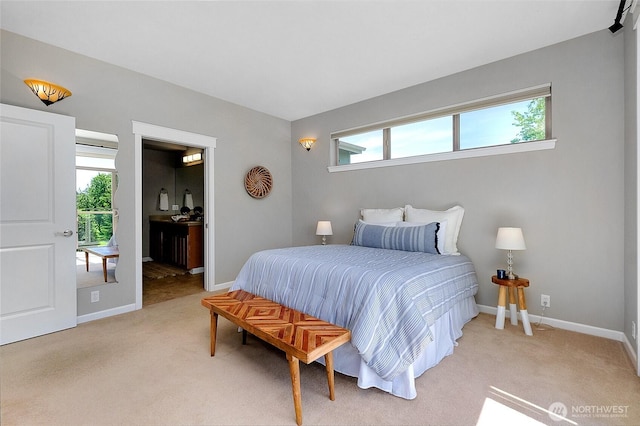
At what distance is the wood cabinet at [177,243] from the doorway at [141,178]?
121 cm

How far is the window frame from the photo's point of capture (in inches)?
113

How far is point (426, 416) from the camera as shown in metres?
1.56

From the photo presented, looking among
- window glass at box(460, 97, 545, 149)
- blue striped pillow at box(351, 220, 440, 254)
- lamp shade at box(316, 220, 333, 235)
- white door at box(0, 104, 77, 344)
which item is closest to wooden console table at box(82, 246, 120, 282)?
white door at box(0, 104, 77, 344)

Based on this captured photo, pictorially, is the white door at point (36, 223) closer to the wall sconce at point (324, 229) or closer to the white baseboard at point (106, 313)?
the white baseboard at point (106, 313)

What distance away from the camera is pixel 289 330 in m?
1.75

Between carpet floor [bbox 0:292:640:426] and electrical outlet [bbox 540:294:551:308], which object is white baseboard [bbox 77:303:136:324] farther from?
electrical outlet [bbox 540:294:551:308]

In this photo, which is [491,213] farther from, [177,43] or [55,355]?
[55,355]

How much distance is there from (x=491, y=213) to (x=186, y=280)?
4.42 metres

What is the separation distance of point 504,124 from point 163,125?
3.90 metres

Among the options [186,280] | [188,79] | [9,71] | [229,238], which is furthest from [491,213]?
[9,71]

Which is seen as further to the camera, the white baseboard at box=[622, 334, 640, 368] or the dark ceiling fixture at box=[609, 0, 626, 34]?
the dark ceiling fixture at box=[609, 0, 626, 34]

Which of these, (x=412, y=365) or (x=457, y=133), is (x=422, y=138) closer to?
(x=457, y=133)

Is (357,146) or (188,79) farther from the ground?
(188,79)

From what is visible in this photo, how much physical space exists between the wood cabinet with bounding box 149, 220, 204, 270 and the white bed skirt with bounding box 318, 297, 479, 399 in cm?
378
